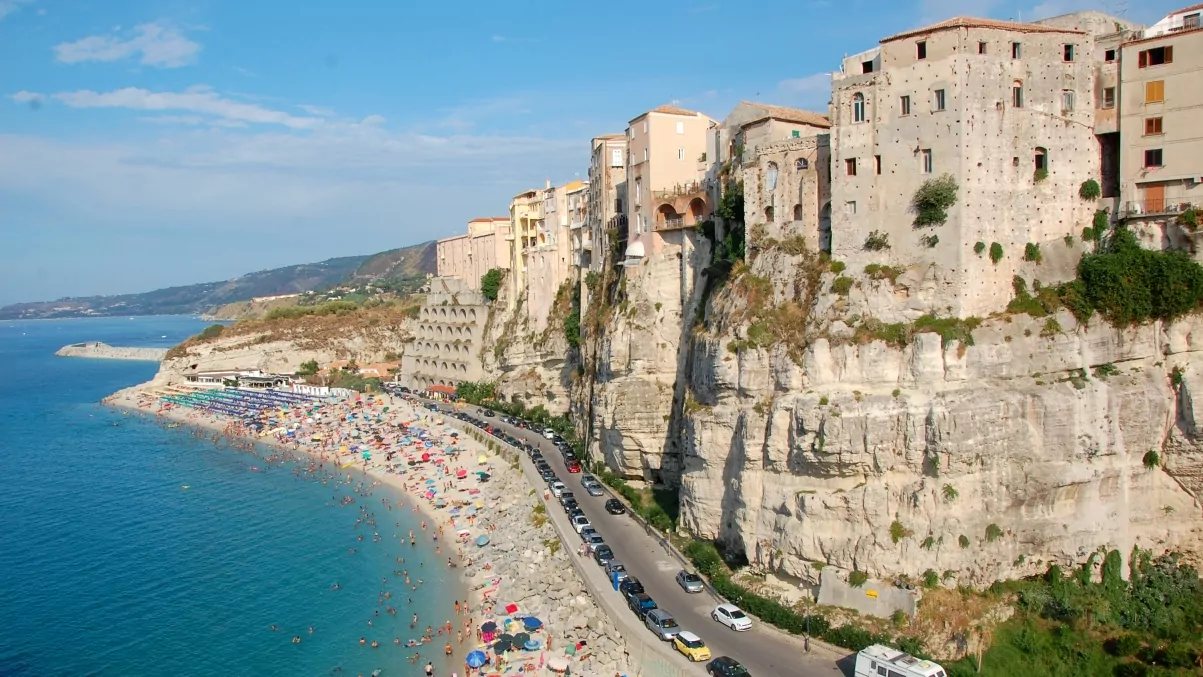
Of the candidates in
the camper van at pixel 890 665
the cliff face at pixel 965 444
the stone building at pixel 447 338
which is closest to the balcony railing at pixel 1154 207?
the cliff face at pixel 965 444

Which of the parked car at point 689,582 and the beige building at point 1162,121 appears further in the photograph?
the parked car at point 689,582

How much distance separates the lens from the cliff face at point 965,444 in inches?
1078

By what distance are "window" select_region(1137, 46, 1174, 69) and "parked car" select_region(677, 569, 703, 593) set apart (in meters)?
24.4

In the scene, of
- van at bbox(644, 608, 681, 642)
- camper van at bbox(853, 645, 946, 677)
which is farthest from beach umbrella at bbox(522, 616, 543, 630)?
camper van at bbox(853, 645, 946, 677)

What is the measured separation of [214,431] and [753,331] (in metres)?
65.2

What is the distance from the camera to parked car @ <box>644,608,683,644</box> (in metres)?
27.4

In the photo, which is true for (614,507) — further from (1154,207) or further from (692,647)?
(1154,207)

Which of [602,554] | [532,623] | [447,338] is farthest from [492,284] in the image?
[532,623]

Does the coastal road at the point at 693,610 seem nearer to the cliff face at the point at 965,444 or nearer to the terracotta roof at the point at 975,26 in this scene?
the cliff face at the point at 965,444

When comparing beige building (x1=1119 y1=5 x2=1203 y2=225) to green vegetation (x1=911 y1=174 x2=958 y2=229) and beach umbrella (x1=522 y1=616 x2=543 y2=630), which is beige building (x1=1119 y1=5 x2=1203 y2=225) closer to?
green vegetation (x1=911 y1=174 x2=958 y2=229)

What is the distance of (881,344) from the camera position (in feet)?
94.0

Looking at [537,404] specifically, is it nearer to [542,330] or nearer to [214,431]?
[542,330]

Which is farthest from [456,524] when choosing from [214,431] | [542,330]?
[214,431]

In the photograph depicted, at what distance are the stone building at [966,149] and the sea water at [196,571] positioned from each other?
23026mm
